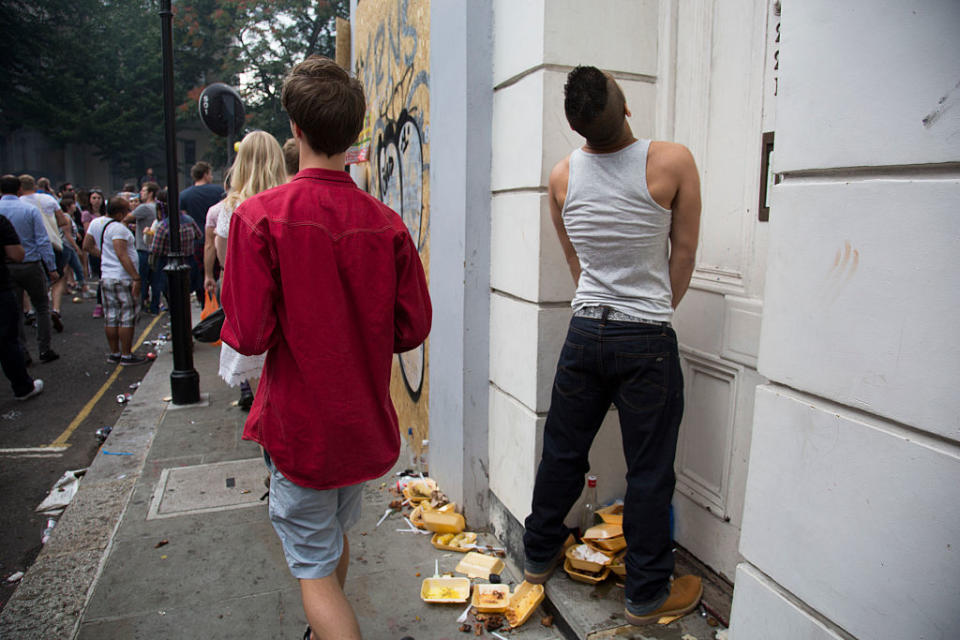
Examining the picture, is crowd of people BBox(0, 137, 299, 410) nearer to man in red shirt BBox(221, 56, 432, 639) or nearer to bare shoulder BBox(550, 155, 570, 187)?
man in red shirt BBox(221, 56, 432, 639)

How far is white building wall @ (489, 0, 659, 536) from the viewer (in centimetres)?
285

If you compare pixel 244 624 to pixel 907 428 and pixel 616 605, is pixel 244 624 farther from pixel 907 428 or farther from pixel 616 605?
pixel 907 428

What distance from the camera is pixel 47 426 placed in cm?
614

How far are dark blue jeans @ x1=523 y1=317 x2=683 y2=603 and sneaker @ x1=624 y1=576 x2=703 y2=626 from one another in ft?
0.24

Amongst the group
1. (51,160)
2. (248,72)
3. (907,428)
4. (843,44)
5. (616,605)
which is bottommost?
(616,605)

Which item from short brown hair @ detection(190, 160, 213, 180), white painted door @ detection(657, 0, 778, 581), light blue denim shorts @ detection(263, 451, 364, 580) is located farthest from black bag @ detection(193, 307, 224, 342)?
short brown hair @ detection(190, 160, 213, 180)

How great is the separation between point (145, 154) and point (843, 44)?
151 feet

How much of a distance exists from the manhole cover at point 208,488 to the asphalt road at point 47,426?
740 mm

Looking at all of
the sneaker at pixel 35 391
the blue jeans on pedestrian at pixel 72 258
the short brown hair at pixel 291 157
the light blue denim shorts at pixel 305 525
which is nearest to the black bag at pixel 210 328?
the short brown hair at pixel 291 157

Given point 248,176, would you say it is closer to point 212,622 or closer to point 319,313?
point 319,313

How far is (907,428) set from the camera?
1.39 metres

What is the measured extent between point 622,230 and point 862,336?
108 centimetres

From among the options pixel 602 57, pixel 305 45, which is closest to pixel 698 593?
pixel 602 57

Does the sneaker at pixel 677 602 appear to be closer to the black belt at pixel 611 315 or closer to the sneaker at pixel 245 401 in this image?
the black belt at pixel 611 315
